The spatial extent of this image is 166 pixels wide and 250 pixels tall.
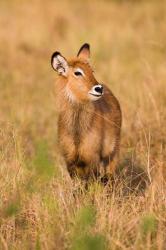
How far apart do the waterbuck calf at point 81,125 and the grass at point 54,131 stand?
0.20 m

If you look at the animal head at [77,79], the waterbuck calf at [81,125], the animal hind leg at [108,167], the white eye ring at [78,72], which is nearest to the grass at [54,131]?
the animal hind leg at [108,167]

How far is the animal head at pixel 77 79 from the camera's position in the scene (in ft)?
24.0

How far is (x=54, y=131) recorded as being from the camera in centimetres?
1041

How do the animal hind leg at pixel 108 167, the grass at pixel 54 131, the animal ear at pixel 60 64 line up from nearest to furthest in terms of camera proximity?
the grass at pixel 54 131 < the animal ear at pixel 60 64 < the animal hind leg at pixel 108 167

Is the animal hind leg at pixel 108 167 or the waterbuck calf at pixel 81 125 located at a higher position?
the waterbuck calf at pixel 81 125

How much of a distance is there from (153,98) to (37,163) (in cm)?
454

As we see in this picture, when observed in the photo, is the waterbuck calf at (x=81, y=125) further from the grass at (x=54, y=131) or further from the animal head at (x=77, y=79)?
the grass at (x=54, y=131)

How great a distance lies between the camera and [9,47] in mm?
15359

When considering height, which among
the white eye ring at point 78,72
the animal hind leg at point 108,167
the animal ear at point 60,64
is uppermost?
the animal ear at point 60,64

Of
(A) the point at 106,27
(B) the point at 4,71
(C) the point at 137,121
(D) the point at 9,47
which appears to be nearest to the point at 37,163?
(C) the point at 137,121

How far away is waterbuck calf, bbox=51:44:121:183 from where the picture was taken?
24.5 ft

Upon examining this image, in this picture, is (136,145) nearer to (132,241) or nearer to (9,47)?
(132,241)

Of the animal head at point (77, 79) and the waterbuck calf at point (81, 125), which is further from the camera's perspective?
the waterbuck calf at point (81, 125)

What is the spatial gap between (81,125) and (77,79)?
0.44 m
